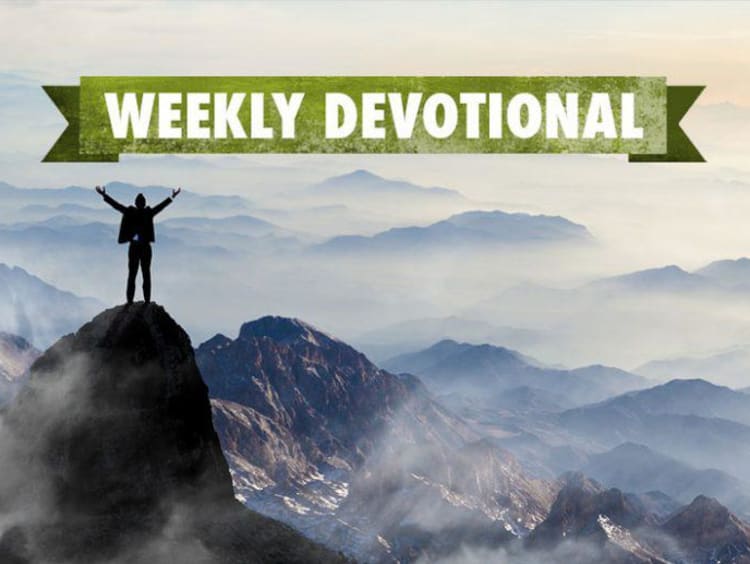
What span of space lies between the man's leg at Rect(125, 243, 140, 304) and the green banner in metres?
14.4

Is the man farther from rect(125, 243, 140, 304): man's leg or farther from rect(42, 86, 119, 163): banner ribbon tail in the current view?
rect(42, 86, 119, 163): banner ribbon tail

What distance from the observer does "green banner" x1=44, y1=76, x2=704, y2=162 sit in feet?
264

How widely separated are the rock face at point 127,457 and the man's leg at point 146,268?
3.25 ft

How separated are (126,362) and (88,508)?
714cm

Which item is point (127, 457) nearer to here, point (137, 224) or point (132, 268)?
point (132, 268)

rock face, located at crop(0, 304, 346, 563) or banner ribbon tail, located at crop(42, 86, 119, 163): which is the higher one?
banner ribbon tail, located at crop(42, 86, 119, 163)

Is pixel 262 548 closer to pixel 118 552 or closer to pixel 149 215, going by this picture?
pixel 118 552

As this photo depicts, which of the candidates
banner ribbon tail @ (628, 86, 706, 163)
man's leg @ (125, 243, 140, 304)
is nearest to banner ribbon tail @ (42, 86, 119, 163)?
man's leg @ (125, 243, 140, 304)

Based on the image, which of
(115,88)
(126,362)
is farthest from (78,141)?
(126,362)

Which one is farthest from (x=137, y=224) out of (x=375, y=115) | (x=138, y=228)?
(x=375, y=115)

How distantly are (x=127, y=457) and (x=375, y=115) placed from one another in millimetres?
29037

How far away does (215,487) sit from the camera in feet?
222

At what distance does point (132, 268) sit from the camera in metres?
66.2

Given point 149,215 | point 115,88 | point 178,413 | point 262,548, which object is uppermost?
point 115,88
